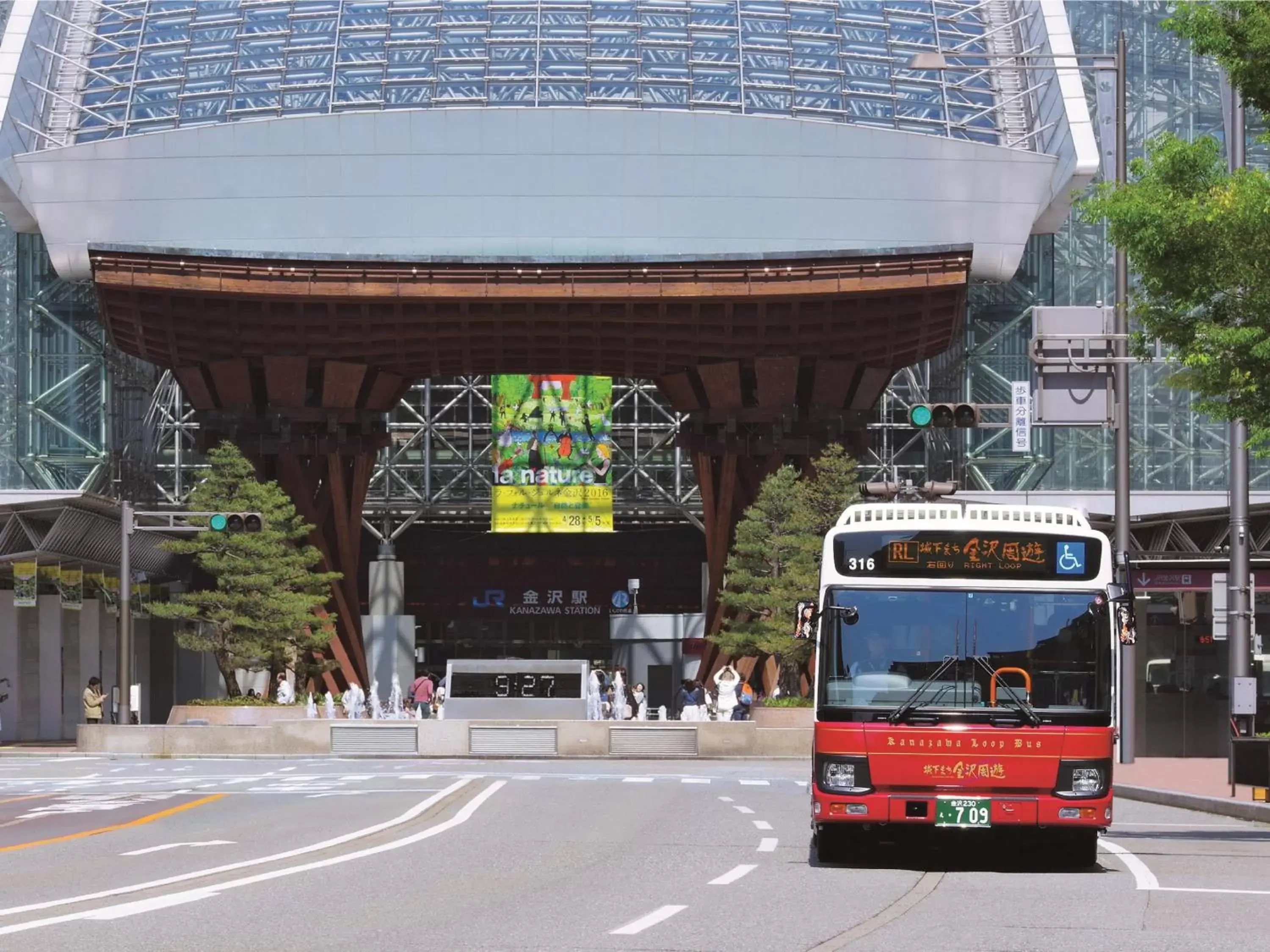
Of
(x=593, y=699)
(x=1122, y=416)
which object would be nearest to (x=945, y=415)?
(x=1122, y=416)

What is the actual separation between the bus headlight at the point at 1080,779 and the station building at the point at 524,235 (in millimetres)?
42020

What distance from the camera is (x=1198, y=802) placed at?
26.7 meters

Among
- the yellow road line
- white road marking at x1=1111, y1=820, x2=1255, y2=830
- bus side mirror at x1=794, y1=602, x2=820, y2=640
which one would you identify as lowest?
white road marking at x1=1111, y1=820, x2=1255, y2=830

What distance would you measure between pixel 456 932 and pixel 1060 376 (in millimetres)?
20665

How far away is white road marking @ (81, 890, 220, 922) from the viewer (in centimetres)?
1211

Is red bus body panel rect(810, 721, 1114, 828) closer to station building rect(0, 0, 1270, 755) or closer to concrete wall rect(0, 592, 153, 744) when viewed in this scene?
station building rect(0, 0, 1270, 755)

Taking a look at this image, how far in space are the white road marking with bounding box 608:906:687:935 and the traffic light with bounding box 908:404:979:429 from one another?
50.9 ft

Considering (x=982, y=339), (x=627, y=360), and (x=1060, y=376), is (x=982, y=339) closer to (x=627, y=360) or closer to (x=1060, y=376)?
(x=627, y=360)

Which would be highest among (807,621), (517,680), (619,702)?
(807,621)

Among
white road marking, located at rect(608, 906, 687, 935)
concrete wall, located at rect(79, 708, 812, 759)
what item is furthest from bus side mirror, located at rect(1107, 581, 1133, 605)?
concrete wall, located at rect(79, 708, 812, 759)

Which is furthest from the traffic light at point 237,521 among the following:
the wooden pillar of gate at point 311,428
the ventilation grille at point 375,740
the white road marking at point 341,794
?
the white road marking at point 341,794

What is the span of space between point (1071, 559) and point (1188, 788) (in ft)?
46.0

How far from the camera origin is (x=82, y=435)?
78.2 meters

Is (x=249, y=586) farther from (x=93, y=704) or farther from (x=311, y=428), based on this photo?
(x=311, y=428)
